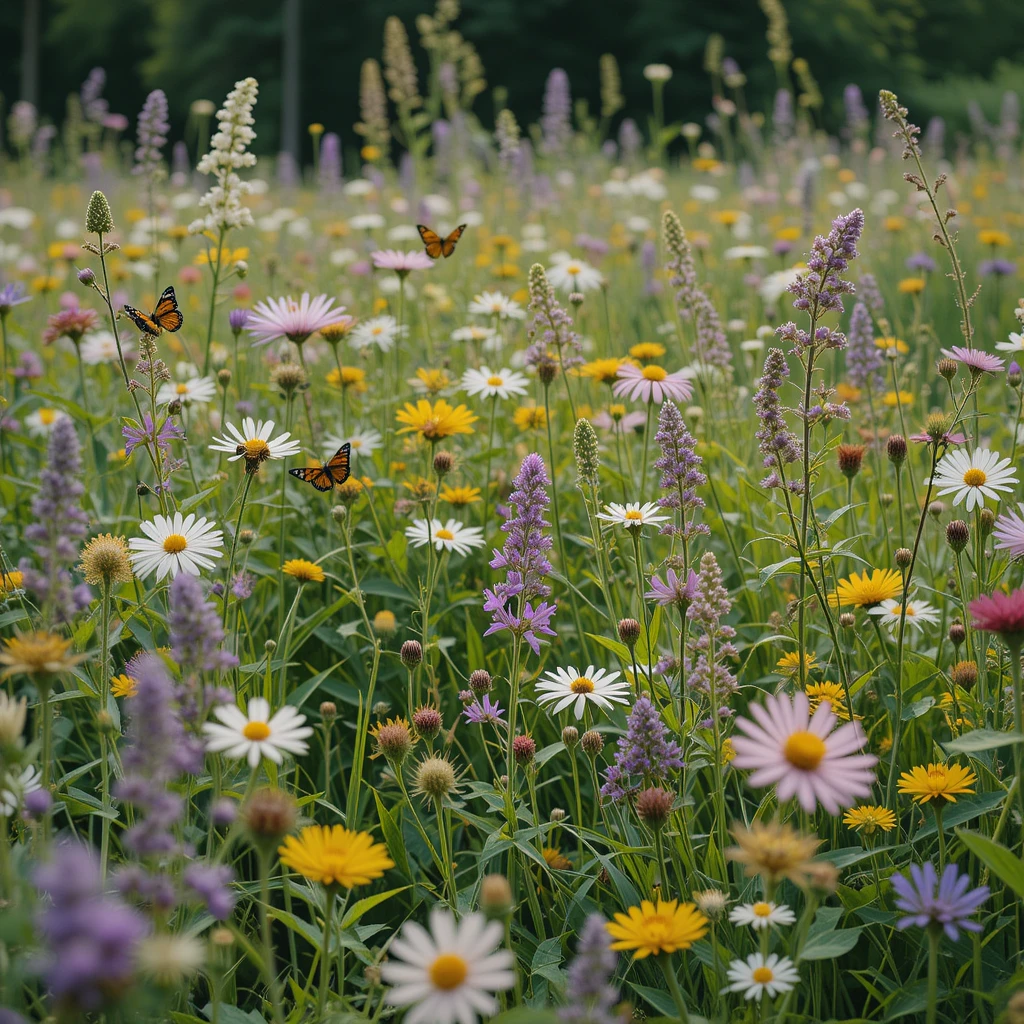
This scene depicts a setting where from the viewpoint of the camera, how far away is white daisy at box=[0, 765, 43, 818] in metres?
1.15

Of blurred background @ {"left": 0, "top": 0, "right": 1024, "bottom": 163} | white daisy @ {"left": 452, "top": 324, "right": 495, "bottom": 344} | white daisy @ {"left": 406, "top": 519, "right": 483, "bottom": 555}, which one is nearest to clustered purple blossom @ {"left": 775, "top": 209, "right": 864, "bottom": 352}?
white daisy @ {"left": 406, "top": 519, "right": 483, "bottom": 555}

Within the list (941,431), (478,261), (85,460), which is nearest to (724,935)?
(941,431)

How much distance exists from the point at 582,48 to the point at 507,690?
23647 millimetres

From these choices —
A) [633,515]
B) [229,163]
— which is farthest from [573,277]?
[633,515]

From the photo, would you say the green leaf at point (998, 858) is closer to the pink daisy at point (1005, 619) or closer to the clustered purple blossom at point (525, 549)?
the pink daisy at point (1005, 619)

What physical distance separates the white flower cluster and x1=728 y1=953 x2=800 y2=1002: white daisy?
1846mm

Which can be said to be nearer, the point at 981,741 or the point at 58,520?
the point at 58,520

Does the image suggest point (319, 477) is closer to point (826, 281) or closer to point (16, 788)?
point (16, 788)

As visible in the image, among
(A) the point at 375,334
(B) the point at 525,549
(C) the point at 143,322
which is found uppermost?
(A) the point at 375,334

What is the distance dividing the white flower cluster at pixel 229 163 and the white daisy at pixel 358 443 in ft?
2.05

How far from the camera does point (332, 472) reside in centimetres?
192

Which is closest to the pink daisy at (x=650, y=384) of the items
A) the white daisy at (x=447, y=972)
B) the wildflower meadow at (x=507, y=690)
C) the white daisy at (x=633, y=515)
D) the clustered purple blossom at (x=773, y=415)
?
the wildflower meadow at (x=507, y=690)

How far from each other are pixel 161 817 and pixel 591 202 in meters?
7.43

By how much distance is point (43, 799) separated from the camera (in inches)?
43.1
